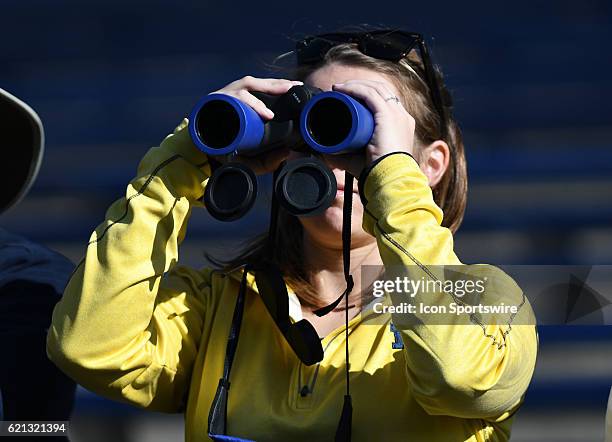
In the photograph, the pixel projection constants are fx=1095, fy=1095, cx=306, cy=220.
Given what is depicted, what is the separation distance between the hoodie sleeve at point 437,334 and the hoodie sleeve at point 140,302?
0.32 meters

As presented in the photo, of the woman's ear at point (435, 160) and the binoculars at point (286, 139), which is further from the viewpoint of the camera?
the woman's ear at point (435, 160)

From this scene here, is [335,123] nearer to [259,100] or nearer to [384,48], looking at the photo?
[259,100]

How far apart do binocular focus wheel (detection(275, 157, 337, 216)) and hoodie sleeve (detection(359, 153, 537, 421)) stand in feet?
0.23

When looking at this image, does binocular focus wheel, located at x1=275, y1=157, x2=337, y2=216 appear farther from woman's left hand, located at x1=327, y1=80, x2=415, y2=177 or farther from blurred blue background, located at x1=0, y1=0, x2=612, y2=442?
blurred blue background, located at x1=0, y1=0, x2=612, y2=442

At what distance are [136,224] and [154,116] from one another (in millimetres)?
1372

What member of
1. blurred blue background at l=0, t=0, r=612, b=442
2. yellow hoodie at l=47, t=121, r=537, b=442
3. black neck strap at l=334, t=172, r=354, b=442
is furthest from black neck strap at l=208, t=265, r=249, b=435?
blurred blue background at l=0, t=0, r=612, b=442

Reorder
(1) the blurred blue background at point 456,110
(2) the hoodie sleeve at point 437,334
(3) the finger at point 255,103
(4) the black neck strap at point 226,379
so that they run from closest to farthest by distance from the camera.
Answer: (2) the hoodie sleeve at point 437,334 → (4) the black neck strap at point 226,379 → (3) the finger at point 255,103 → (1) the blurred blue background at point 456,110

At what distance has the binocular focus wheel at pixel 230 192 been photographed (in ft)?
5.33

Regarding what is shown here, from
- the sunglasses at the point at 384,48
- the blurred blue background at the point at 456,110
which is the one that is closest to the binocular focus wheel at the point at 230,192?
the sunglasses at the point at 384,48

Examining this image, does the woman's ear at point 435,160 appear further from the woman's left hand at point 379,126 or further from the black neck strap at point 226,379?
the black neck strap at point 226,379

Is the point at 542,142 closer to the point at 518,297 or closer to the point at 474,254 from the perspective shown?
the point at 474,254

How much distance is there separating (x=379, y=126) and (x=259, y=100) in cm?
21

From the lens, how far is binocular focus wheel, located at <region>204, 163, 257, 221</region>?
1.62 metres

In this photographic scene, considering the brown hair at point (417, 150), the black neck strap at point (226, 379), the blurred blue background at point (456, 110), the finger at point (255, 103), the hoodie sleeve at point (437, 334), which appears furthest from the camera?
the blurred blue background at point (456, 110)
